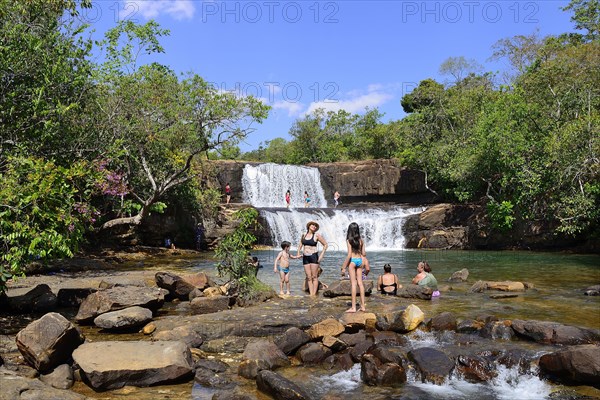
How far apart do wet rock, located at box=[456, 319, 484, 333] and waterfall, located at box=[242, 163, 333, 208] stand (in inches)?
1116

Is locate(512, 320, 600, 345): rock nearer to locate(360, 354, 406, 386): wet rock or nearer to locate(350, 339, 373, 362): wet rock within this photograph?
locate(350, 339, 373, 362): wet rock

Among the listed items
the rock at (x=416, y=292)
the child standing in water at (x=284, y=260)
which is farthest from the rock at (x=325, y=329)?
the rock at (x=416, y=292)

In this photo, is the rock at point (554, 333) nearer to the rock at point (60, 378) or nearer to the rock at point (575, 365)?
the rock at point (575, 365)

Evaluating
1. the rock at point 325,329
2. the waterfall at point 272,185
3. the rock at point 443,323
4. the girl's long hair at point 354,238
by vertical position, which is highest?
the waterfall at point 272,185

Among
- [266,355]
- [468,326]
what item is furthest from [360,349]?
[468,326]

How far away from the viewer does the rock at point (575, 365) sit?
20.8 ft

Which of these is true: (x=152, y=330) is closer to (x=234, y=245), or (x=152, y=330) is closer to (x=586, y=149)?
(x=234, y=245)

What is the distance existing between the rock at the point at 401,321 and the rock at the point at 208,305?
338 cm

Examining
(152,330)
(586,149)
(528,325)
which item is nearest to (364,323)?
(528,325)

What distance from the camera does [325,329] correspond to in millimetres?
8148

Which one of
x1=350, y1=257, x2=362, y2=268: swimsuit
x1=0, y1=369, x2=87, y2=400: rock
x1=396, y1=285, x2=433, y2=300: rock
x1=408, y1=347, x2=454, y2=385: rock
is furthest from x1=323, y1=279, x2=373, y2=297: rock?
x1=0, y1=369, x2=87, y2=400: rock

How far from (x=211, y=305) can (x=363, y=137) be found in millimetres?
46192

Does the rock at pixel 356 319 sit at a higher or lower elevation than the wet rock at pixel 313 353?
higher

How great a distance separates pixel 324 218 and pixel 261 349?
23.3 meters
